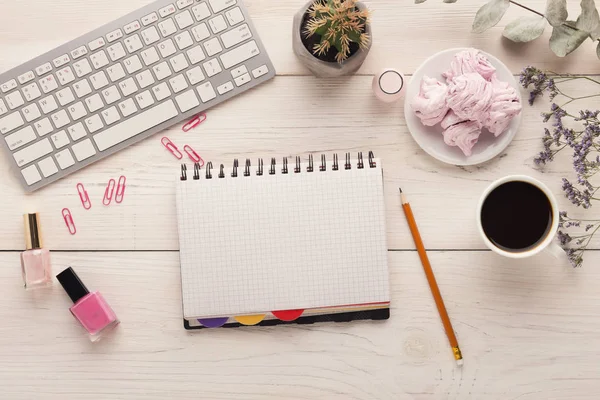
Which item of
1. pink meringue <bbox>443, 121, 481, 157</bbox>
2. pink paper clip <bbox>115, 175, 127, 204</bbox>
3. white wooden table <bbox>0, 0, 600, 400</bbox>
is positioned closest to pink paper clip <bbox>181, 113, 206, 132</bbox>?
white wooden table <bbox>0, 0, 600, 400</bbox>

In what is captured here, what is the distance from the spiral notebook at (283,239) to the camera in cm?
81

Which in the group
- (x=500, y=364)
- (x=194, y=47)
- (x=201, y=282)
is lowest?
(x=500, y=364)

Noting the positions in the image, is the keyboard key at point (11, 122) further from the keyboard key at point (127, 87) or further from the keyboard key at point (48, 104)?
the keyboard key at point (127, 87)

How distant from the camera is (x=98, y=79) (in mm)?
818

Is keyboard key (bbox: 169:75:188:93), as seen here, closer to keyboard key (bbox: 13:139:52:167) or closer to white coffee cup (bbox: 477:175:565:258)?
keyboard key (bbox: 13:139:52:167)

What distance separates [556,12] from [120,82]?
61 cm

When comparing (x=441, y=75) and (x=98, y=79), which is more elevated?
(x=98, y=79)

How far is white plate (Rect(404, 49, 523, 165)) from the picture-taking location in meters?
0.81

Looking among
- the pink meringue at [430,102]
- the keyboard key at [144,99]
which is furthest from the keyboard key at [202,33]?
the pink meringue at [430,102]

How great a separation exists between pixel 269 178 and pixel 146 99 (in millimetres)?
210

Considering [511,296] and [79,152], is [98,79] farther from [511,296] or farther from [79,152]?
[511,296]

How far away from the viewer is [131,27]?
0.82 m

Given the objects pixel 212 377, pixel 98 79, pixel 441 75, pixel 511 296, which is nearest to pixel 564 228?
pixel 511 296

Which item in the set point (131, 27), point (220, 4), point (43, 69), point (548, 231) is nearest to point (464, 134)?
point (548, 231)
